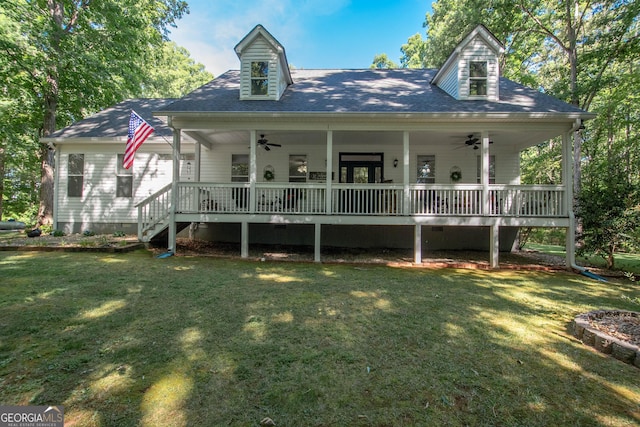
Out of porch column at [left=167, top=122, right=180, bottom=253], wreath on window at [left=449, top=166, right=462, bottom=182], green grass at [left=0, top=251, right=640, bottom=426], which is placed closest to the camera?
green grass at [left=0, top=251, right=640, bottom=426]

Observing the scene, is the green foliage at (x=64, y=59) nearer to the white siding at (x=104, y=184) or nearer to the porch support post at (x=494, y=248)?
the white siding at (x=104, y=184)

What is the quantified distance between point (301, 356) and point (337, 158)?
872cm

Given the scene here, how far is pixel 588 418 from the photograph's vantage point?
214 cm

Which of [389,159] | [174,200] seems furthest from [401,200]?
[174,200]

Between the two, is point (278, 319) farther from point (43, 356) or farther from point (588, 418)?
point (588, 418)

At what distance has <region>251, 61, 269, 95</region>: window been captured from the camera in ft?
30.3

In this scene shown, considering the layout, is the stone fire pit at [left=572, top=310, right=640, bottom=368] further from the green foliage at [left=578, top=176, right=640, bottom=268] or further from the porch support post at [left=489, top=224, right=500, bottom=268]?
the green foliage at [left=578, top=176, right=640, bottom=268]

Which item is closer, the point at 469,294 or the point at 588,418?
the point at 588,418

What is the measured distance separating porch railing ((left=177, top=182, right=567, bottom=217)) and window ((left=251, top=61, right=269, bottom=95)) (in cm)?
324

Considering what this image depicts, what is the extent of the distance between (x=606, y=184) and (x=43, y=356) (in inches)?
447

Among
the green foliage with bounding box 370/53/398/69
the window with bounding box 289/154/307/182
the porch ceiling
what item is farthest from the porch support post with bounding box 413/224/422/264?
the green foliage with bounding box 370/53/398/69

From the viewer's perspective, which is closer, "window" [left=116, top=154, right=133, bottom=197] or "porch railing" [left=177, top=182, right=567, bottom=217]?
"porch railing" [left=177, top=182, right=567, bottom=217]

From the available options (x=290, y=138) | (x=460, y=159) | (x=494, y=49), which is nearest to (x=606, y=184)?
(x=460, y=159)

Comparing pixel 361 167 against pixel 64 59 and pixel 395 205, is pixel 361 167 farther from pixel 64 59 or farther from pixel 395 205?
pixel 64 59
